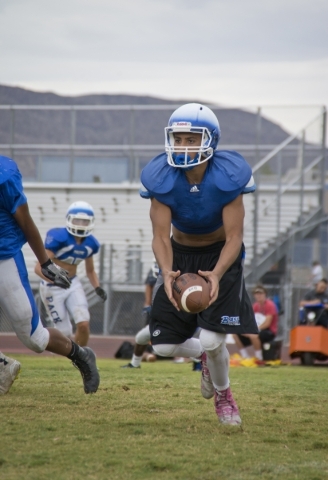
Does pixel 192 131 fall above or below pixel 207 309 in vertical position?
above

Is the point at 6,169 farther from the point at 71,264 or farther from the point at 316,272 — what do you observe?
the point at 316,272

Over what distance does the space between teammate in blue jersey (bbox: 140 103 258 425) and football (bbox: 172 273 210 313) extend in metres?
0.04

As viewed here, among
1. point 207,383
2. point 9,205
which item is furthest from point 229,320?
point 9,205

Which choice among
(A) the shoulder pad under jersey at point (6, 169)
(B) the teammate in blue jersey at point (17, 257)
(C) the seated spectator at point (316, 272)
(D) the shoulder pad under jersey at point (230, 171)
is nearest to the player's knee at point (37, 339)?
(B) the teammate in blue jersey at point (17, 257)

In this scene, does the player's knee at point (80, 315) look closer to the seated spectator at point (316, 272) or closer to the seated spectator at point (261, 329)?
the seated spectator at point (261, 329)

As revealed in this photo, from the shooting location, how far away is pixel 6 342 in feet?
49.3

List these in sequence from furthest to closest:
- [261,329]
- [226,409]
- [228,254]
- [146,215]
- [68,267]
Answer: [146,215] → [261,329] → [68,267] → [226,409] → [228,254]

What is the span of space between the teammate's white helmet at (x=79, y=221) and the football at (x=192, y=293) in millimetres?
5004

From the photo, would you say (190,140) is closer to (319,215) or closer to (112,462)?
(112,462)

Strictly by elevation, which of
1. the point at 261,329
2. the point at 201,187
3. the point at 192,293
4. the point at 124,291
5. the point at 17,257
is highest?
the point at 201,187

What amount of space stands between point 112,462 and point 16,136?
59.5ft

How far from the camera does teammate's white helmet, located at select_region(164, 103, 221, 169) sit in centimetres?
487

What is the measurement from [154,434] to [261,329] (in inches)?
322

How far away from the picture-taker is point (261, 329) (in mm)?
12625
